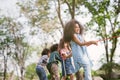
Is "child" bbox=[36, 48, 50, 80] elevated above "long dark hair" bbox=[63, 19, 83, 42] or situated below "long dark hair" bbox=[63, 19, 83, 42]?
below

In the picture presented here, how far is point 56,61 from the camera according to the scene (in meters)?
9.72

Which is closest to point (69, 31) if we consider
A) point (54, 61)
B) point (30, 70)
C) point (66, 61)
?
point (66, 61)

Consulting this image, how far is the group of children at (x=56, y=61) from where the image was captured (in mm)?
8578

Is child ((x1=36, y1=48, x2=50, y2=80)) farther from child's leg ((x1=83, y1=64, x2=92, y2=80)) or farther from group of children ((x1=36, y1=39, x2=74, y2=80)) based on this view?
child's leg ((x1=83, y1=64, x2=92, y2=80))

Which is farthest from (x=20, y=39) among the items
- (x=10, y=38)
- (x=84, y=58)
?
(x=84, y=58)

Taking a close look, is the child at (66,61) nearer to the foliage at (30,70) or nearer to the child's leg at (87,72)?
the child's leg at (87,72)

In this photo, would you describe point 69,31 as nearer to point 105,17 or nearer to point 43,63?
point 43,63

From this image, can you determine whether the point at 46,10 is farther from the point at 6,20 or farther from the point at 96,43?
the point at 96,43

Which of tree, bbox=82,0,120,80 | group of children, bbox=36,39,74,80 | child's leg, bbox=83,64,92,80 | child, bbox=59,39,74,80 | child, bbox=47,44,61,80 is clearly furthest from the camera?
tree, bbox=82,0,120,80

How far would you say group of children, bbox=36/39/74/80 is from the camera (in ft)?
28.1

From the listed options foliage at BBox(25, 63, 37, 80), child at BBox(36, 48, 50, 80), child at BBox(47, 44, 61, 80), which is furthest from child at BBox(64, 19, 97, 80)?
→ foliage at BBox(25, 63, 37, 80)

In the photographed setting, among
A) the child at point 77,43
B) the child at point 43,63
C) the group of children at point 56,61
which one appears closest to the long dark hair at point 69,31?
the child at point 77,43

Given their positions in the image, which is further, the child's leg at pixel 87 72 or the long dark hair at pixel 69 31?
the long dark hair at pixel 69 31

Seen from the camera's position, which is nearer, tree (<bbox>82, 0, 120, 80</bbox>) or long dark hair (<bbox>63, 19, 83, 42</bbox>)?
long dark hair (<bbox>63, 19, 83, 42</bbox>)
